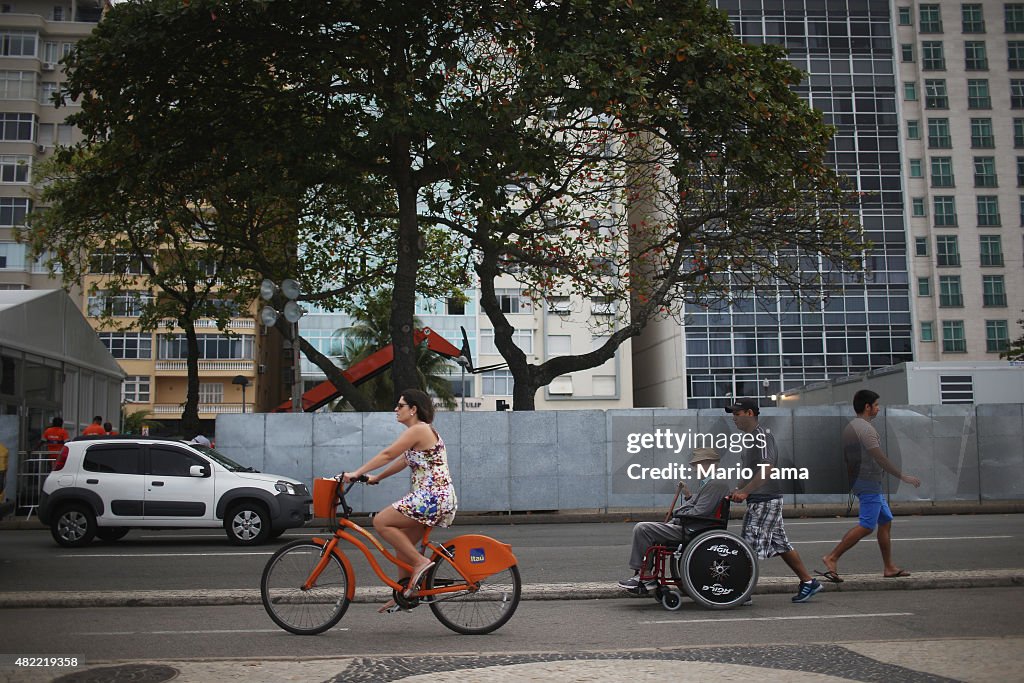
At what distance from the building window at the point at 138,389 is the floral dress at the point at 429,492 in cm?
6012

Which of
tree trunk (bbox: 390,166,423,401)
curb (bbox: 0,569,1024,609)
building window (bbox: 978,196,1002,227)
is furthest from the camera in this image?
building window (bbox: 978,196,1002,227)

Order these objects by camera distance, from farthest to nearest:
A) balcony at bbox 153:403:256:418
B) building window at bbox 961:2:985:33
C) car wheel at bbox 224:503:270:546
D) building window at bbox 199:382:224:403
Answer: building window at bbox 199:382:224:403, balcony at bbox 153:403:256:418, building window at bbox 961:2:985:33, car wheel at bbox 224:503:270:546

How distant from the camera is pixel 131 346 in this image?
63.7m

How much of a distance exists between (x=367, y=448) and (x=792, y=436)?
29.2ft

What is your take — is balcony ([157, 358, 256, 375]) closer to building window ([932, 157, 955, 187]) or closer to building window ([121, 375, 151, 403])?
building window ([121, 375, 151, 403])

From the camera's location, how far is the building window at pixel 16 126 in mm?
61906

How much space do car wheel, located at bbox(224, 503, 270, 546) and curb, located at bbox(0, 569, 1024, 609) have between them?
18.4 ft

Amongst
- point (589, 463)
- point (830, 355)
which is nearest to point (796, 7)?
point (830, 355)

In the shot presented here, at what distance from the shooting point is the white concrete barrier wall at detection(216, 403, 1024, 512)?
20.4 metres

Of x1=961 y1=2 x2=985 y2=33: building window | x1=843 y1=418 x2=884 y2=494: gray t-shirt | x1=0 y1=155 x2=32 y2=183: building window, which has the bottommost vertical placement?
x1=843 y1=418 x2=884 y2=494: gray t-shirt

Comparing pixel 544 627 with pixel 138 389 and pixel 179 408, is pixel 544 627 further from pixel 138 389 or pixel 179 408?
pixel 179 408

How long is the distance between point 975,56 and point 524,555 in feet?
187

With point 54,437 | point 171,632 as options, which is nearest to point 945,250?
point 54,437

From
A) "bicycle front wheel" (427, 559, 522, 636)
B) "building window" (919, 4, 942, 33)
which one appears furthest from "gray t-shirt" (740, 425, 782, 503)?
"building window" (919, 4, 942, 33)
